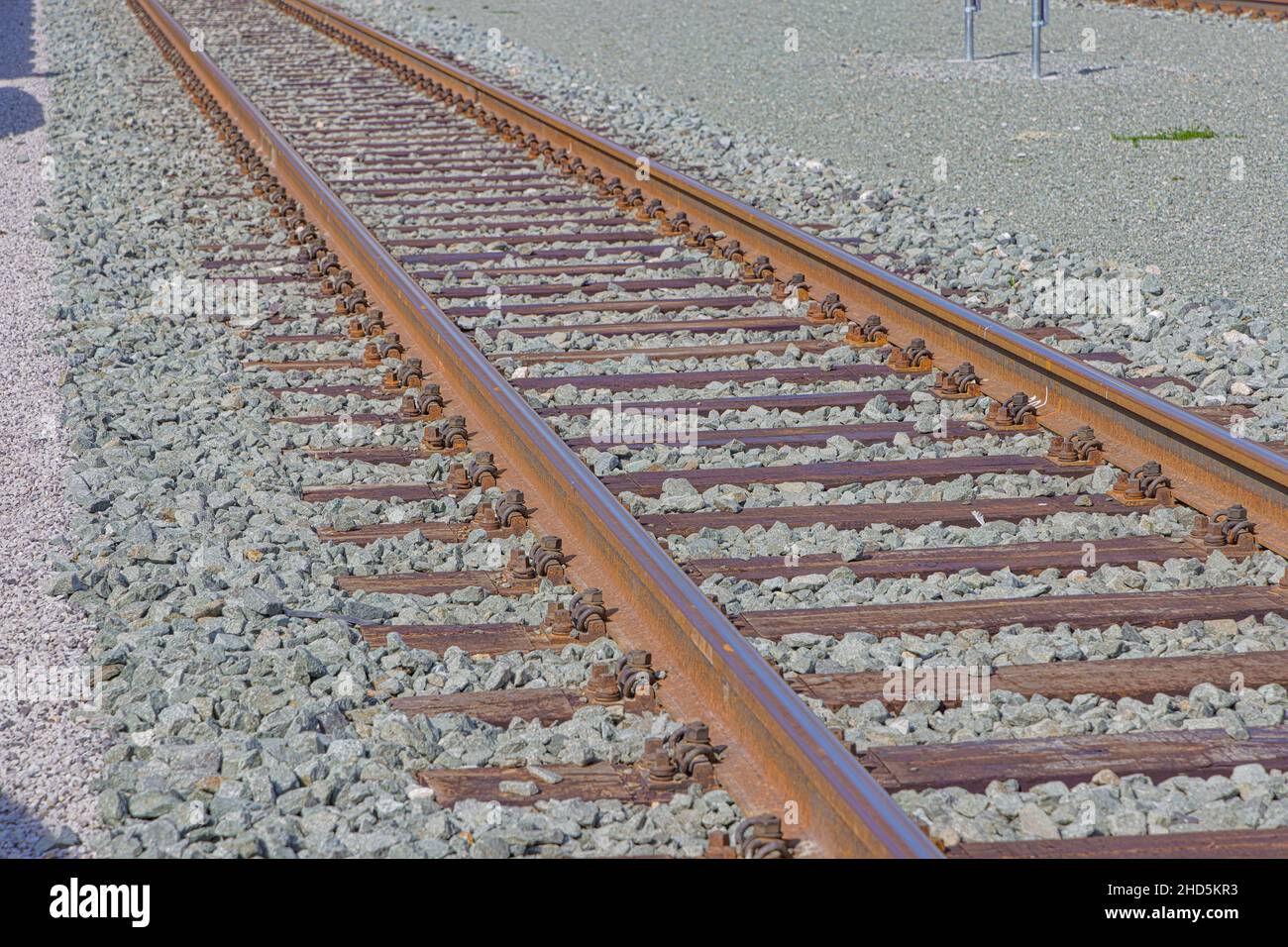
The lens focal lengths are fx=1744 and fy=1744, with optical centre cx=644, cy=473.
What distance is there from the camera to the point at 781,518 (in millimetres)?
5574

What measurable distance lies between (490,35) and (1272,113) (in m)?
9.98

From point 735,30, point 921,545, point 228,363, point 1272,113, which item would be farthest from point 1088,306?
point 735,30

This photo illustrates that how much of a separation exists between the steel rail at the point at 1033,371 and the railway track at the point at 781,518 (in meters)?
0.02

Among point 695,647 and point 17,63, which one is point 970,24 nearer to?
point 17,63

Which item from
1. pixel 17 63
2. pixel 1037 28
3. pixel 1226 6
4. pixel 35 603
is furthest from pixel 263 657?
Result: pixel 1226 6

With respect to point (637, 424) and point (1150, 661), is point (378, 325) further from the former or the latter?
point (1150, 661)

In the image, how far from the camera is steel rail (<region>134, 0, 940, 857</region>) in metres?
3.55

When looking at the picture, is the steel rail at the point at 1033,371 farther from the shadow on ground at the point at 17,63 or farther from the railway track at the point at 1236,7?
the railway track at the point at 1236,7

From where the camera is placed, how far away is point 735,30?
69.6 feet

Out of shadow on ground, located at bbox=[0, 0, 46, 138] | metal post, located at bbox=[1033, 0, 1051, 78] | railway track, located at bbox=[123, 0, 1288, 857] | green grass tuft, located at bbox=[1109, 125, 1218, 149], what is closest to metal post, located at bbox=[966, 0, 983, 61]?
metal post, located at bbox=[1033, 0, 1051, 78]

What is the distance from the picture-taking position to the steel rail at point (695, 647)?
11.7 ft

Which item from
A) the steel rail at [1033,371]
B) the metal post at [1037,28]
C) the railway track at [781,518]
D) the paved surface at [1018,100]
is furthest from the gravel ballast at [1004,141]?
the railway track at [781,518]

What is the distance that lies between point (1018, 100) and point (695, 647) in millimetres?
12010

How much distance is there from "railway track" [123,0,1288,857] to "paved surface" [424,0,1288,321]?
7.64 ft
